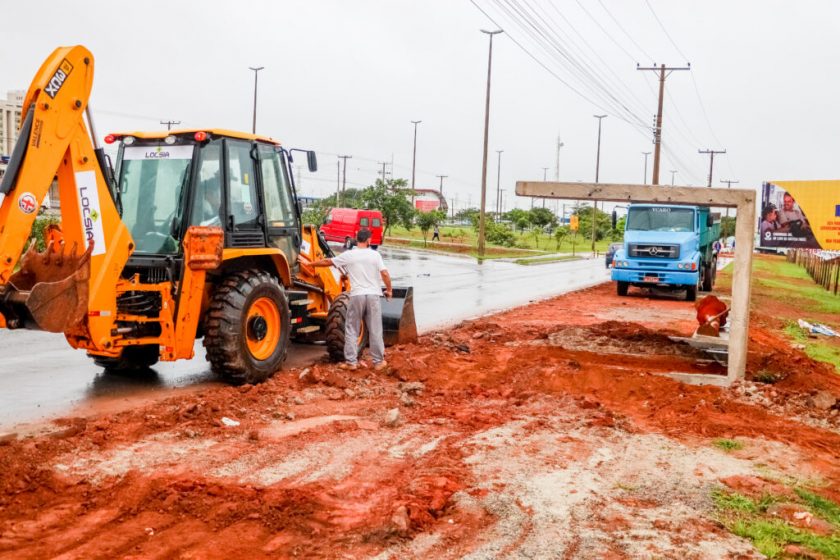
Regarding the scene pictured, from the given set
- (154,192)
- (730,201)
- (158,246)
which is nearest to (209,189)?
(154,192)

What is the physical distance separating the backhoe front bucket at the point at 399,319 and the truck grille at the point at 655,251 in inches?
501

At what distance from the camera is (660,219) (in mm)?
23672

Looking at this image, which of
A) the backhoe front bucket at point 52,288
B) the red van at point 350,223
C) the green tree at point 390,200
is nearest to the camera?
the backhoe front bucket at point 52,288

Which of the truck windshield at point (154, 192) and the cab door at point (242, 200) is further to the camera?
the cab door at point (242, 200)

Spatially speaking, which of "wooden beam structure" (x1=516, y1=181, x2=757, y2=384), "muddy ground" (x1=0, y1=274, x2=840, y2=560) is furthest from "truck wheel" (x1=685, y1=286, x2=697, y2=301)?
"wooden beam structure" (x1=516, y1=181, x2=757, y2=384)

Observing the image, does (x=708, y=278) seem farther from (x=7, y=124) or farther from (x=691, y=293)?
(x=7, y=124)

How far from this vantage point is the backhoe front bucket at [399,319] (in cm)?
1146

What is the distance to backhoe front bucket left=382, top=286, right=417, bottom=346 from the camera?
11461 millimetres

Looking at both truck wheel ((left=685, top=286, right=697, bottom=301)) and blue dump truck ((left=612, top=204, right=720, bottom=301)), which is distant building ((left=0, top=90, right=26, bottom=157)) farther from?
truck wheel ((left=685, top=286, right=697, bottom=301))

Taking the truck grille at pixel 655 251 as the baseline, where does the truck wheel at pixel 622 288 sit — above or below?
below

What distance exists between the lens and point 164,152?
8.83 metres

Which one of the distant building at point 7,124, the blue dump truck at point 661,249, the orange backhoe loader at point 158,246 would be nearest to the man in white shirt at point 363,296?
the orange backhoe loader at point 158,246

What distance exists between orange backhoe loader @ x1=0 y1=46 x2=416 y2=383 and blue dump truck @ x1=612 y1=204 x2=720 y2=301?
536 inches

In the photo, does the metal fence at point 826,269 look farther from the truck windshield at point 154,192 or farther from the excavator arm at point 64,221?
the excavator arm at point 64,221
